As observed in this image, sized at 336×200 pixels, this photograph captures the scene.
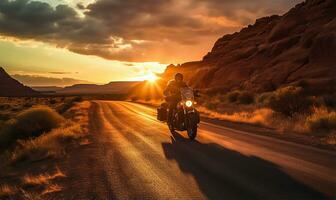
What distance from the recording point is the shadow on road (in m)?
7.11

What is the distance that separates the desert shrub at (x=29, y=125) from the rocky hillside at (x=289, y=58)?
28.4m

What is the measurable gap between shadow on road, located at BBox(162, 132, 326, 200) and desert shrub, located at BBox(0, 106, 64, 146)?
38.1 feet

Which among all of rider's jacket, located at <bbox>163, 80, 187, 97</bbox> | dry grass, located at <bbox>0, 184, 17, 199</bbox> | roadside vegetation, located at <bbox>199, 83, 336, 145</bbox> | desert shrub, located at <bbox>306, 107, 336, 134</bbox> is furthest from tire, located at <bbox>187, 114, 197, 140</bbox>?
dry grass, located at <bbox>0, 184, 17, 199</bbox>

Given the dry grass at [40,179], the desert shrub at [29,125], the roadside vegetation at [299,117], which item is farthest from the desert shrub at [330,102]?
the dry grass at [40,179]

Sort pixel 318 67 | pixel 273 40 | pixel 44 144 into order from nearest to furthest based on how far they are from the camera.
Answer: pixel 44 144
pixel 318 67
pixel 273 40

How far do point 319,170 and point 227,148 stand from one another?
4061mm

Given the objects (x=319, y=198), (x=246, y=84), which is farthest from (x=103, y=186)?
(x=246, y=84)

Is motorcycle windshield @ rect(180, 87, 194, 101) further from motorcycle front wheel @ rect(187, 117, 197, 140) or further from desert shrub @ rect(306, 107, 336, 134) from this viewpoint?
desert shrub @ rect(306, 107, 336, 134)

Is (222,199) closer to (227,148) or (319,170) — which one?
(319,170)

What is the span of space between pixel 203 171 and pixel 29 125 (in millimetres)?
16049

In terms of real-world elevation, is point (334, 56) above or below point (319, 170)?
above

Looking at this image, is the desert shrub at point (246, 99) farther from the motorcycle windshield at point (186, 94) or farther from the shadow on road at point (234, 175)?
the shadow on road at point (234, 175)

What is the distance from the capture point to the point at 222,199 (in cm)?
676

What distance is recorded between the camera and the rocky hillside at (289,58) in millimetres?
49266
